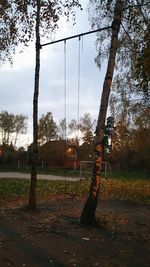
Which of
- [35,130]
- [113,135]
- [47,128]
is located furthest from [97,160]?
[47,128]

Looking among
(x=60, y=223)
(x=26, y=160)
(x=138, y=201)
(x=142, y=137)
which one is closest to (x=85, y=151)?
(x=26, y=160)

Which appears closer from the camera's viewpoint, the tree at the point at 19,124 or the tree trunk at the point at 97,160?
the tree trunk at the point at 97,160

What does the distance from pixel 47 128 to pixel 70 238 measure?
80216mm

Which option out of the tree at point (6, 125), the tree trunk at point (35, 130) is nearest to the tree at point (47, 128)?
the tree at point (6, 125)

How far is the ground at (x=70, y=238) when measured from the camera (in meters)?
8.54

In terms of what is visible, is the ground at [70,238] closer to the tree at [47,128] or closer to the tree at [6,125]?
the tree at [47,128]

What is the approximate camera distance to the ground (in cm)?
854

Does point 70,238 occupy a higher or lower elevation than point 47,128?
lower

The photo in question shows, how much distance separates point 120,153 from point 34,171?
2098 inches

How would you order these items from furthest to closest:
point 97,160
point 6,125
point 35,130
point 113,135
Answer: point 6,125, point 113,135, point 35,130, point 97,160

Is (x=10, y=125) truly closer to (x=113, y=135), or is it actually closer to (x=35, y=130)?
(x=113, y=135)

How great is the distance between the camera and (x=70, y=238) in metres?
10.4

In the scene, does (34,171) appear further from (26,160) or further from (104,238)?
(26,160)

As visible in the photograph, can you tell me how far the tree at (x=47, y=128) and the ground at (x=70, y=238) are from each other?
73089 millimetres
